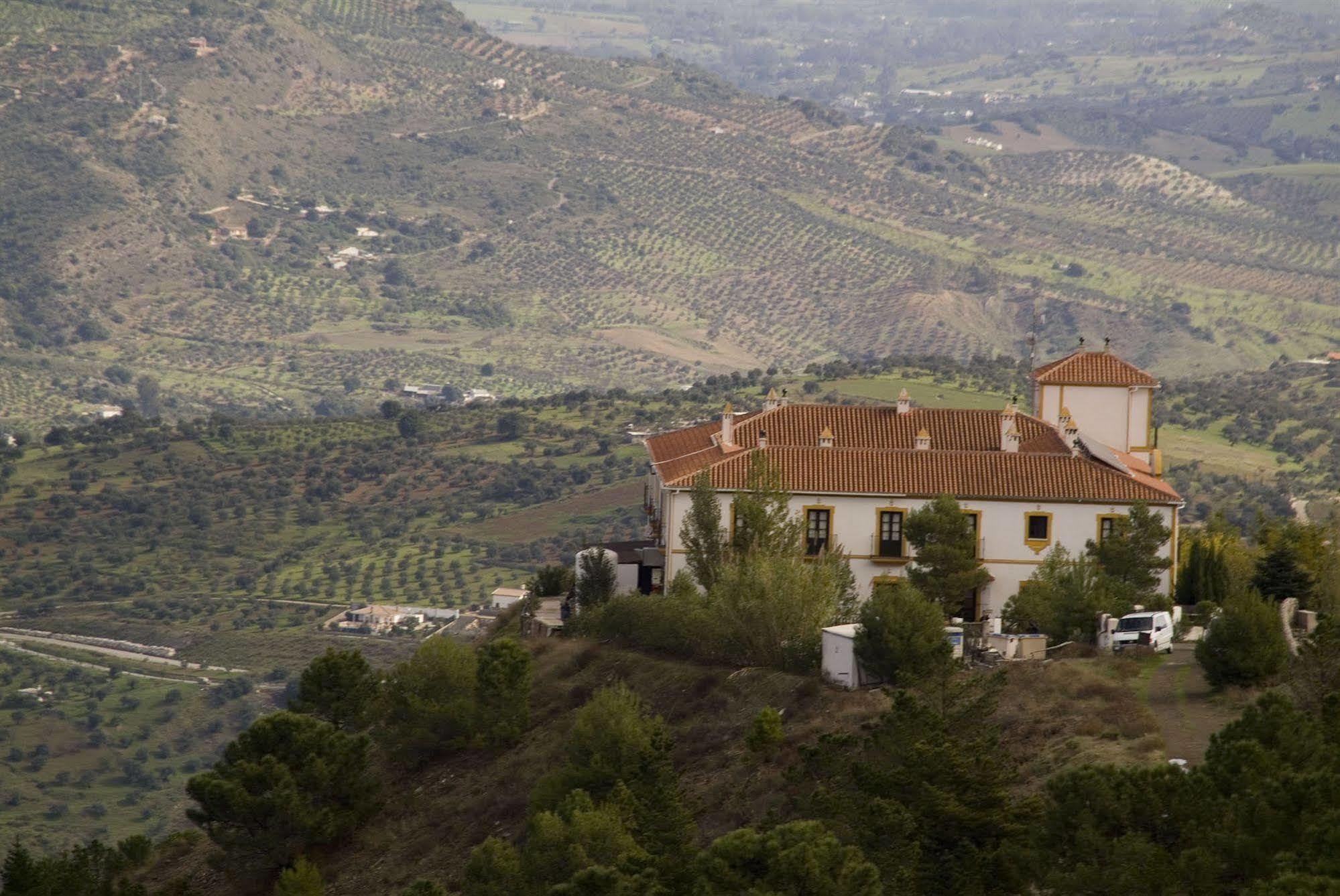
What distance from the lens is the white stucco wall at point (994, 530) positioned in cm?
5556

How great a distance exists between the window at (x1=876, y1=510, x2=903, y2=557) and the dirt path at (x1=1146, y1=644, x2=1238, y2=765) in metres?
10.9

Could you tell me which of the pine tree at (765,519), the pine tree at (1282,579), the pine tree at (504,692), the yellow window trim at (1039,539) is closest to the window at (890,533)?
the pine tree at (765,519)

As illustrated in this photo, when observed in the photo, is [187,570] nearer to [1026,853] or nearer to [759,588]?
[759,588]

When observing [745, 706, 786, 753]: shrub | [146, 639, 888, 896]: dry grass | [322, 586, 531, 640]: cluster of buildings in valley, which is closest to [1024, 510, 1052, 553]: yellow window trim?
[146, 639, 888, 896]: dry grass

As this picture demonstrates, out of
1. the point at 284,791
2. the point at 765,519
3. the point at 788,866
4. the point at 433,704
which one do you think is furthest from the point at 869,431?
the point at 788,866

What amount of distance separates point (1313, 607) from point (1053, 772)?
1221 centimetres

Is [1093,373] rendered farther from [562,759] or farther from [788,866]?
[788,866]

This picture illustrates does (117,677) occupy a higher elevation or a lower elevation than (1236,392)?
lower

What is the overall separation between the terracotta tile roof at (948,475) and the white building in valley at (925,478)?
33mm

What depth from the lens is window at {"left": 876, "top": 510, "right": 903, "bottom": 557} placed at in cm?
5603

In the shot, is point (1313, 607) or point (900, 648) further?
point (1313, 607)

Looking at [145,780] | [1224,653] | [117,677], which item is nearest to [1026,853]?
[1224,653]

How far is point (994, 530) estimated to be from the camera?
55.8 meters

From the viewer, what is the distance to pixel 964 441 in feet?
193
